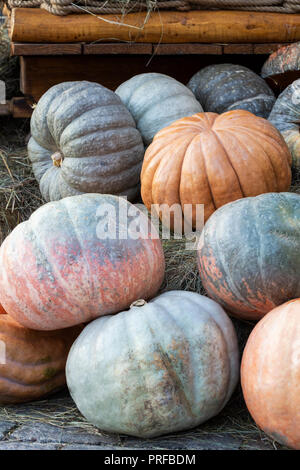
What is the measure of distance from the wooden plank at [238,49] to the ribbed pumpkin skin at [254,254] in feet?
6.60

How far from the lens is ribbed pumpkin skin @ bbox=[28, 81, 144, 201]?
3186mm

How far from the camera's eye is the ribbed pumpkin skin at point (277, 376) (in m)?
1.77

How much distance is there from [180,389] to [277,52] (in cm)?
271

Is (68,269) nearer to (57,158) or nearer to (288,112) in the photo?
(57,158)

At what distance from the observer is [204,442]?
6.19 feet

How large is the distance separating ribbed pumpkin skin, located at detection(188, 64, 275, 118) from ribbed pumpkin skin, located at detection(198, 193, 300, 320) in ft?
5.22

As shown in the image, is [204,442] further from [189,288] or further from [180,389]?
[189,288]

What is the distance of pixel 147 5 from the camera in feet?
12.3

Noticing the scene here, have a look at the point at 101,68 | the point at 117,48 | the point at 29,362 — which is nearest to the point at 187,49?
the point at 117,48

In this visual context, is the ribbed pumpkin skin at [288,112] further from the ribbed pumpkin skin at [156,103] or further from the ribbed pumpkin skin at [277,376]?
the ribbed pumpkin skin at [277,376]

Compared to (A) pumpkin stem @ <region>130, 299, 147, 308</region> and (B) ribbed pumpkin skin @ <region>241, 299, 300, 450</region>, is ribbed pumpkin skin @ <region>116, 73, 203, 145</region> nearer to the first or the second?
(A) pumpkin stem @ <region>130, 299, 147, 308</region>

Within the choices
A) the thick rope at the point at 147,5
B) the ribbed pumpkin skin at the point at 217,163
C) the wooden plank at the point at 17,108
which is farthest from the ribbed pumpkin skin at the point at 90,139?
the wooden plank at the point at 17,108

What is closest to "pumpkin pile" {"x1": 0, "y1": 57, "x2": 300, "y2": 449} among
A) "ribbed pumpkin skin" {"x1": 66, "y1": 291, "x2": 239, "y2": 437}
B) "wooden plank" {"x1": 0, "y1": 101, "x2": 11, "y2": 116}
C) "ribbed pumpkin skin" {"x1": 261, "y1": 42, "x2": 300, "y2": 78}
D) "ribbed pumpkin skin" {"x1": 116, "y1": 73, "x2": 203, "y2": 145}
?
"ribbed pumpkin skin" {"x1": 66, "y1": 291, "x2": 239, "y2": 437}
